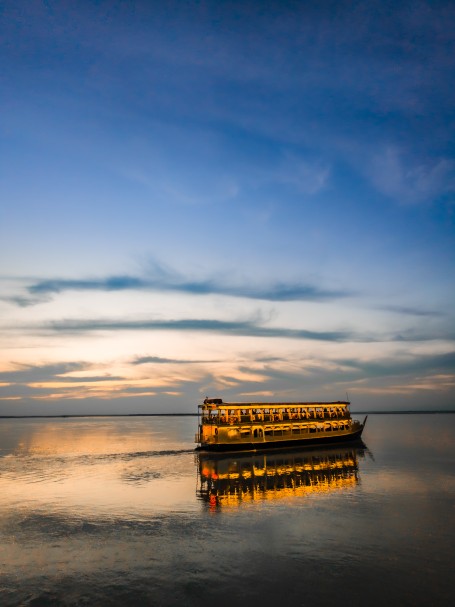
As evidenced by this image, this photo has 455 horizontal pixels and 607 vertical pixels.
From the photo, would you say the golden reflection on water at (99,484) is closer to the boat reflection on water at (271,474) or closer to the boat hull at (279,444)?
the boat reflection on water at (271,474)

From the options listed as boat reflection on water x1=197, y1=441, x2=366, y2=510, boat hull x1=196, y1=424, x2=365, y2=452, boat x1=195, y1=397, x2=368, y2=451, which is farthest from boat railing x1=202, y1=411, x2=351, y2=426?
boat reflection on water x1=197, y1=441, x2=366, y2=510

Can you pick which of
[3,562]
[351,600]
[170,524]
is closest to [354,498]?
[170,524]

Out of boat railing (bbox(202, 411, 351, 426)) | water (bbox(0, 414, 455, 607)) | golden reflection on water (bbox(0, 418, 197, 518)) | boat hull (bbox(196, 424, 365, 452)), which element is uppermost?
boat railing (bbox(202, 411, 351, 426))

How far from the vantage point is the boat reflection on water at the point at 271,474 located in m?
30.3

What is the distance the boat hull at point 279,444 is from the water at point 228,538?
1374 centimetres

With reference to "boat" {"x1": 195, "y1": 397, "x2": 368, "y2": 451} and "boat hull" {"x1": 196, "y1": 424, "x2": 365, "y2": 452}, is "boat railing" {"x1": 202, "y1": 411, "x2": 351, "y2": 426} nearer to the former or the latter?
"boat" {"x1": 195, "y1": 397, "x2": 368, "y2": 451}

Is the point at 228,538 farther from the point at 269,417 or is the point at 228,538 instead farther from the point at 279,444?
the point at 269,417

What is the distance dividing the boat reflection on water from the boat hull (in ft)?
3.12

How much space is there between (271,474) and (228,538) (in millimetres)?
18859

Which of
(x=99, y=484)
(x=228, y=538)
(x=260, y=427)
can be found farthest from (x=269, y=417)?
(x=228, y=538)

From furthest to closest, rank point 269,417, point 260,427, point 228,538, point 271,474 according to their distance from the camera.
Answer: point 269,417, point 260,427, point 271,474, point 228,538

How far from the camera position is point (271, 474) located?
126 ft

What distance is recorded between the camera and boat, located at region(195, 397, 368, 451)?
54.5 meters

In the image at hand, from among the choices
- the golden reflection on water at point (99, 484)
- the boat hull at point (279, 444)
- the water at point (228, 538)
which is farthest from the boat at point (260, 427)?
the water at point (228, 538)
